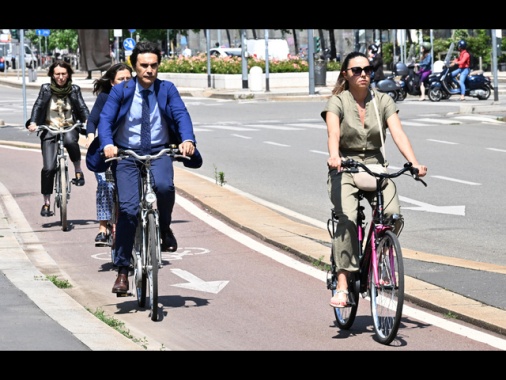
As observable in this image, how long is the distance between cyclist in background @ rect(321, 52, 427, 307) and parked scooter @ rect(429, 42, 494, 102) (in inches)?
1184

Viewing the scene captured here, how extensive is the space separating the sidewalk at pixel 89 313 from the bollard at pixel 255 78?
31.8 m

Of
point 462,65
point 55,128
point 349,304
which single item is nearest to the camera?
point 349,304

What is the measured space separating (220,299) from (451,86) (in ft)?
100

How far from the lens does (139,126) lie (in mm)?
8648

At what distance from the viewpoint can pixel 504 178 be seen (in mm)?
18031

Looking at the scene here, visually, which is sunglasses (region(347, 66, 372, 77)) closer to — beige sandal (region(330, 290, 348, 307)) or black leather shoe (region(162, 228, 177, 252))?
beige sandal (region(330, 290, 348, 307))

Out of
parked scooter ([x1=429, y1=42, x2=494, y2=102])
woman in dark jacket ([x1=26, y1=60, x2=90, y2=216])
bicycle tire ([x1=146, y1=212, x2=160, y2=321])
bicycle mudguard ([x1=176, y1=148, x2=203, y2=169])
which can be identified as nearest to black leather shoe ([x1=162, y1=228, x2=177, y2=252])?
bicycle tire ([x1=146, y1=212, x2=160, y2=321])

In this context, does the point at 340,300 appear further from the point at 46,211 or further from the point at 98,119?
the point at 46,211

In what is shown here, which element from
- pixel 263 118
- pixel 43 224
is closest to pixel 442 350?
pixel 43 224

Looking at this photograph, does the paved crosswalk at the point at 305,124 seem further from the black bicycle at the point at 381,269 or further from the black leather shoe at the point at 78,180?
the black bicycle at the point at 381,269

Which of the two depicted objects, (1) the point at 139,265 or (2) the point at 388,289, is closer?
(2) the point at 388,289

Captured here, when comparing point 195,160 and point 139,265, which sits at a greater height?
point 195,160

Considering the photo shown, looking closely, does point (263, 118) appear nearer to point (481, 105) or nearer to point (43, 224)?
point (481, 105)

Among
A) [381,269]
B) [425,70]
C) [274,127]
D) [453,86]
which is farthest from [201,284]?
[425,70]
